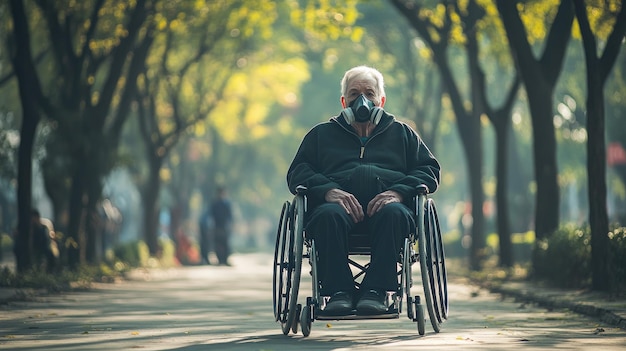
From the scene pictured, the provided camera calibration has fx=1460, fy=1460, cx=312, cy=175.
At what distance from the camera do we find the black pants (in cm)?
996

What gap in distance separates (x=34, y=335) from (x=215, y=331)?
4.67 ft

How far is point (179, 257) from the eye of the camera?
39125mm

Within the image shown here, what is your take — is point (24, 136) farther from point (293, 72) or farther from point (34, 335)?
point (293, 72)

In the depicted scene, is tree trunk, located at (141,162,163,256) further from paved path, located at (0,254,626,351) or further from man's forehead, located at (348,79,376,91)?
man's forehead, located at (348,79,376,91)

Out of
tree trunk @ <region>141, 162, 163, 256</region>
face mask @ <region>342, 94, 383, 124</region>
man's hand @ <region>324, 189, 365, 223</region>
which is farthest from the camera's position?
tree trunk @ <region>141, 162, 163, 256</region>

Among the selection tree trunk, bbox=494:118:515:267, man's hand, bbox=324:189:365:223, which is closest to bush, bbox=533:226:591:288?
tree trunk, bbox=494:118:515:267

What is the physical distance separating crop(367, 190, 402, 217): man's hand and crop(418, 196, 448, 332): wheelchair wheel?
18cm

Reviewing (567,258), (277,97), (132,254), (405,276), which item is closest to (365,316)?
(405,276)

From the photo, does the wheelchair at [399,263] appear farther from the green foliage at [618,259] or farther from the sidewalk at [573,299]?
the green foliage at [618,259]

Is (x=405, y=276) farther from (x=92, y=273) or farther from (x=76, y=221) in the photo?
(x=76, y=221)

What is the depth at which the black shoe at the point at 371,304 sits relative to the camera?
971 centimetres

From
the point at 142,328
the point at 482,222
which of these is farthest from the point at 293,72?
the point at 142,328

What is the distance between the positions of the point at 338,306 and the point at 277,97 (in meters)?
44.0

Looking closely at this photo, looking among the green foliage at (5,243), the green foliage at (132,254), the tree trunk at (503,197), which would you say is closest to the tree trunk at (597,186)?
the tree trunk at (503,197)
